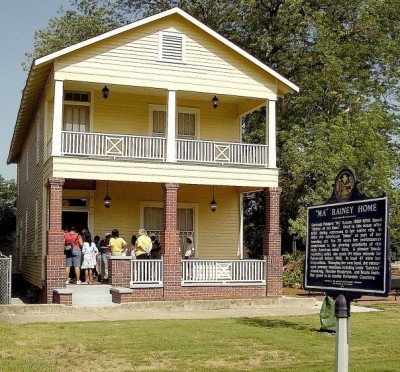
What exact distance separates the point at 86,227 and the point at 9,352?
13.3 metres

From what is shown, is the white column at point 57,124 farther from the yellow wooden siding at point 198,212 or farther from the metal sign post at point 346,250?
the metal sign post at point 346,250

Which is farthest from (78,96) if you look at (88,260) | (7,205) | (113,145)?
(7,205)

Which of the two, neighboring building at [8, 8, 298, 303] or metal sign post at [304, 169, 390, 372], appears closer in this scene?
metal sign post at [304, 169, 390, 372]

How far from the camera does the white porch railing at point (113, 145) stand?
21.4 metres

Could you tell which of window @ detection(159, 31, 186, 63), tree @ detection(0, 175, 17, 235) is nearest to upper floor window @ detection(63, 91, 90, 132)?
window @ detection(159, 31, 186, 63)

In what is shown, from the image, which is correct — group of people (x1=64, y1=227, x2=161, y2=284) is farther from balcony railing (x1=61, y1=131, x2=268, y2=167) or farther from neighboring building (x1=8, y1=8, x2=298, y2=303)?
balcony railing (x1=61, y1=131, x2=268, y2=167)

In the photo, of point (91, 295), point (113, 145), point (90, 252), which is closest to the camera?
point (91, 295)

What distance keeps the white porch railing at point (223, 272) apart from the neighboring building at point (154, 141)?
0.38 meters

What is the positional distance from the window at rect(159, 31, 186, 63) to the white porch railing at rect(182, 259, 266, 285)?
6.67 metres

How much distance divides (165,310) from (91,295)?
2.23 metres

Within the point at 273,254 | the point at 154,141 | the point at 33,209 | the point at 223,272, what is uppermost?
the point at 154,141

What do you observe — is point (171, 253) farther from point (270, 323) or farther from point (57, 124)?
point (270, 323)

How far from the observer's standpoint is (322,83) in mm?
31250

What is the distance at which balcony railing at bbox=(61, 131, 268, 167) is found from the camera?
70.6ft
